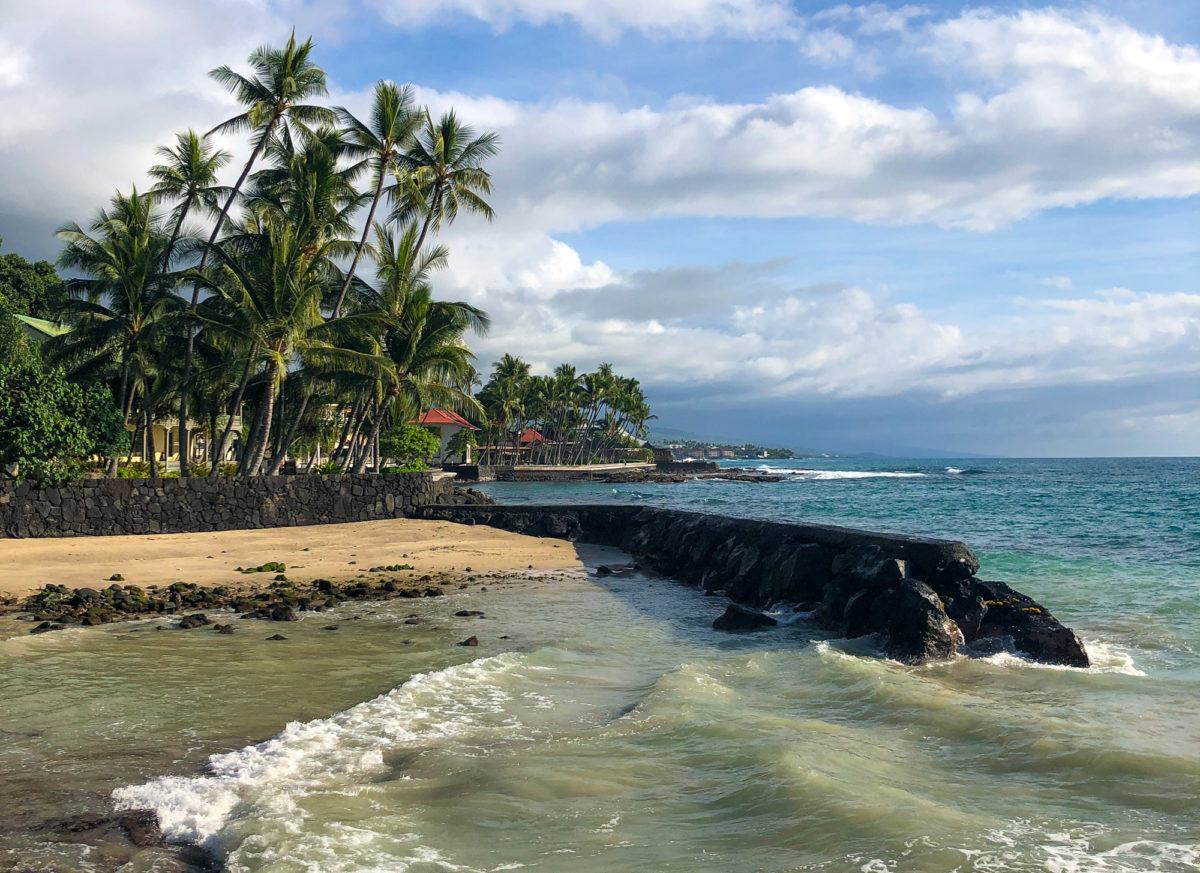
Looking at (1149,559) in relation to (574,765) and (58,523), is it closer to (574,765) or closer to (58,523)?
(574,765)

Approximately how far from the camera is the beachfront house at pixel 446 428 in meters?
72.8

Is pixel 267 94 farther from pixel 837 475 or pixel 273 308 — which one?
pixel 837 475

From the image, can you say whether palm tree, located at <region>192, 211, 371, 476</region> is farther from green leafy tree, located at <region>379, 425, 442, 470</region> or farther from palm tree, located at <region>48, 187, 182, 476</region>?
green leafy tree, located at <region>379, 425, 442, 470</region>

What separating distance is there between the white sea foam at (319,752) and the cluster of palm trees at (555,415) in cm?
7034

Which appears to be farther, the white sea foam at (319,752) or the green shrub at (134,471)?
the green shrub at (134,471)

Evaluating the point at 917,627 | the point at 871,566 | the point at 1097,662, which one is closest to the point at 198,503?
the point at 871,566

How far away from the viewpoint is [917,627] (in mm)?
10492

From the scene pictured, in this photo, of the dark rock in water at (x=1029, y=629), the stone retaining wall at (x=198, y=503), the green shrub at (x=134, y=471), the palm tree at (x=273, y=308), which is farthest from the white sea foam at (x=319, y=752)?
the green shrub at (x=134, y=471)

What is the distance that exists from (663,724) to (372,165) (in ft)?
87.6

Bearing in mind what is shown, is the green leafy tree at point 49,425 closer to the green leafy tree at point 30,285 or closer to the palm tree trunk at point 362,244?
the palm tree trunk at point 362,244

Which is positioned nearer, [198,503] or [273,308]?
[198,503]

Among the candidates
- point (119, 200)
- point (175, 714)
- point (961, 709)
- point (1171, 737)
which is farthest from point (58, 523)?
point (1171, 737)

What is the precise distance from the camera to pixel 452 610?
13.8m

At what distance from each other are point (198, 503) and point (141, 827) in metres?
20.7
